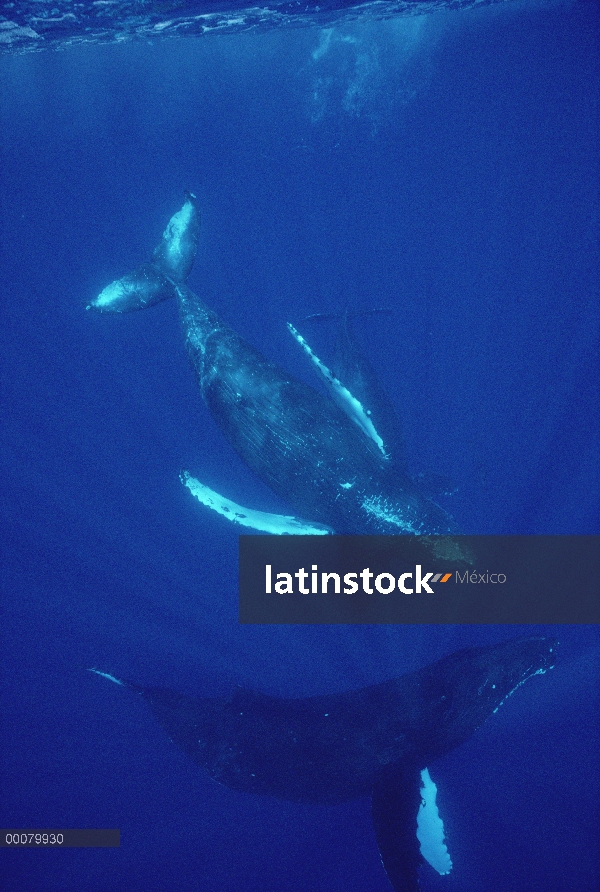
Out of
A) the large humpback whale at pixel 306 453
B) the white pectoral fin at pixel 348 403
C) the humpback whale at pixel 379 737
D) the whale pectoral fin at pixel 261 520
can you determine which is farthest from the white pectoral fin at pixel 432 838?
the white pectoral fin at pixel 348 403

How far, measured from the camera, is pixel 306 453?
7.04 metres

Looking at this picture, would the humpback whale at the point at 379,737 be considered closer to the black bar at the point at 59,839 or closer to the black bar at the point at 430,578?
the black bar at the point at 430,578

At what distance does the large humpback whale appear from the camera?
23.1ft

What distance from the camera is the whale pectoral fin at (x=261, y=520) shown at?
6930mm

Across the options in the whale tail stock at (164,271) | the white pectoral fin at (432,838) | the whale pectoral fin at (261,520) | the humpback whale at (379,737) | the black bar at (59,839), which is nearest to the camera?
the white pectoral fin at (432,838)

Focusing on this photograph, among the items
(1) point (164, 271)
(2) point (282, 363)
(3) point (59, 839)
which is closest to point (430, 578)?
(2) point (282, 363)

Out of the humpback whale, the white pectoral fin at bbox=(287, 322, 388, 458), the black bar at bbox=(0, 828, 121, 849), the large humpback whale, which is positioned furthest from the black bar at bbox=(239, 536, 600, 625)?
the black bar at bbox=(0, 828, 121, 849)

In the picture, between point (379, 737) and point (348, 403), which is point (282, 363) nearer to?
point (348, 403)

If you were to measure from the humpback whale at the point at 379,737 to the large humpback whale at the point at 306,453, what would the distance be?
2141 millimetres

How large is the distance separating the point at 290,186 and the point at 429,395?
614cm

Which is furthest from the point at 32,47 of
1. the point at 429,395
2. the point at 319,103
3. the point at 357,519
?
the point at 357,519

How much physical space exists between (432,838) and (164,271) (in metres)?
9.58

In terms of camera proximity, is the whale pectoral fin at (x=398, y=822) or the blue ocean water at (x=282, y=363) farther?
the blue ocean water at (x=282, y=363)

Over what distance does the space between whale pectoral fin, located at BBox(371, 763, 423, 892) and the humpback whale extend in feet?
0.04
